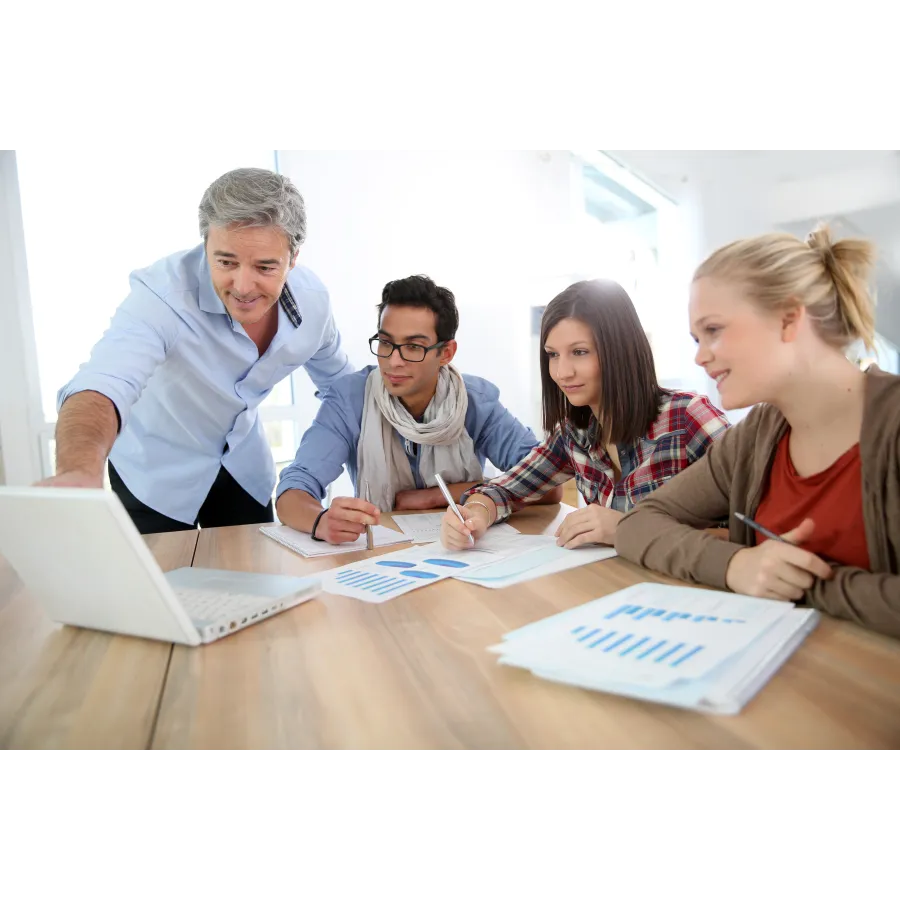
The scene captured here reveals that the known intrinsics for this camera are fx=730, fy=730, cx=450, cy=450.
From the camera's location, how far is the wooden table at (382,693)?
25.7 inches

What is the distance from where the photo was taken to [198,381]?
6.21ft

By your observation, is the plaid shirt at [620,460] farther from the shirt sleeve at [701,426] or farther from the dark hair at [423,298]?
the dark hair at [423,298]

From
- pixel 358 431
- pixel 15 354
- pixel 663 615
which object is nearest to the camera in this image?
pixel 663 615

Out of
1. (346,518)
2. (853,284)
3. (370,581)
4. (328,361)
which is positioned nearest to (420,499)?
(346,518)

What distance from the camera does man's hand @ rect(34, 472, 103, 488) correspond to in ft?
3.37

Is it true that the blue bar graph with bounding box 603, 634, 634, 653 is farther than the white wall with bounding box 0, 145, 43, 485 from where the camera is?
No

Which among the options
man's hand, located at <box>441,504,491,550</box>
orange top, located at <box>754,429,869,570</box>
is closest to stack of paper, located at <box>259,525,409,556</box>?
man's hand, located at <box>441,504,491,550</box>

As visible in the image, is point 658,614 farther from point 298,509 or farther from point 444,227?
point 444,227

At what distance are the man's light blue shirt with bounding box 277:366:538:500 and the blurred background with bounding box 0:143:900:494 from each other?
1847 mm

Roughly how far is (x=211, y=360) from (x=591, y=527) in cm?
111

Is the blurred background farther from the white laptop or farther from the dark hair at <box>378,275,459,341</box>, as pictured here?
the white laptop

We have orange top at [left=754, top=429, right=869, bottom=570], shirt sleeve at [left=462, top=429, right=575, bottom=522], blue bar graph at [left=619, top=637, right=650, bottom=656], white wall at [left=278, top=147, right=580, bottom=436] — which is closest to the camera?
blue bar graph at [left=619, top=637, right=650, bottom=656]

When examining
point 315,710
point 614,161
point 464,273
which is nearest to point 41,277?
point 464,273

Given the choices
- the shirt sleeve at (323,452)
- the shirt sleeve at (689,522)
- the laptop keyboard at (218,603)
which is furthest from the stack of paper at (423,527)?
the laptop keyboard at (218,603)
